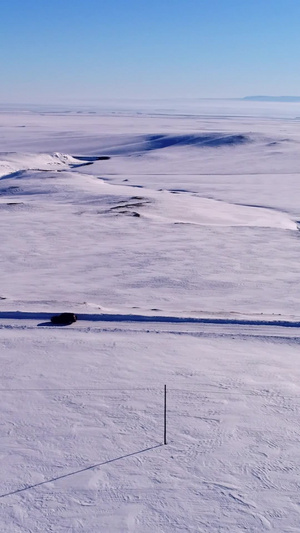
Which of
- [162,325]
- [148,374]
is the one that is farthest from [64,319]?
[148,374]

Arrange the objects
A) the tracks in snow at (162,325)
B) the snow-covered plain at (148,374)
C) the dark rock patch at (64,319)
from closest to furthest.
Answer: the snow-covered plain at (148,374), the tracks in snow at (162,325), the dark rock patch at (64,319)

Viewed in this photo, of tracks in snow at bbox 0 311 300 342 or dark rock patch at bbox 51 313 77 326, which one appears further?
dark rock patch at bbox 51 313 77 326

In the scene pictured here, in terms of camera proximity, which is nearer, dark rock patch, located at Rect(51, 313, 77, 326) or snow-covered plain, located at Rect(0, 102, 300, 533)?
snow-covered plain, located at Rect(0, 102, 300, 533)

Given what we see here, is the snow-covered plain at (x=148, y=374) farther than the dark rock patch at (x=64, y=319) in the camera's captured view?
No

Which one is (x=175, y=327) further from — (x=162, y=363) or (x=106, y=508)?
(x=106, y=508)

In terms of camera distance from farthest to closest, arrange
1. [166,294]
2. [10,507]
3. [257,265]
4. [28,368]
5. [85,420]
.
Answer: [257,265], [166,294], [28,368], [85,420], [10,507]

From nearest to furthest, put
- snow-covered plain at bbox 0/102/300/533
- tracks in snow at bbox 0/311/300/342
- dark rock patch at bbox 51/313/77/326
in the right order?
snow-covered plain at bbox 0/102/300/533 < tracks in snow at bbox 0/311/300/342 < dark rock patch at bbox 51/313/77/326

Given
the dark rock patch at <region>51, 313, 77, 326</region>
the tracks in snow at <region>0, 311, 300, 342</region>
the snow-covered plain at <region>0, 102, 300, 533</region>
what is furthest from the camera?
the dark rock patch at <region>51, 313, 77, 326</region>

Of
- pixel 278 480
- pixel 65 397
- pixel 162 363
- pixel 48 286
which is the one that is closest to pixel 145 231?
pixel 48 286

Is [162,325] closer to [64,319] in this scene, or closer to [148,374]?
[64,319]
